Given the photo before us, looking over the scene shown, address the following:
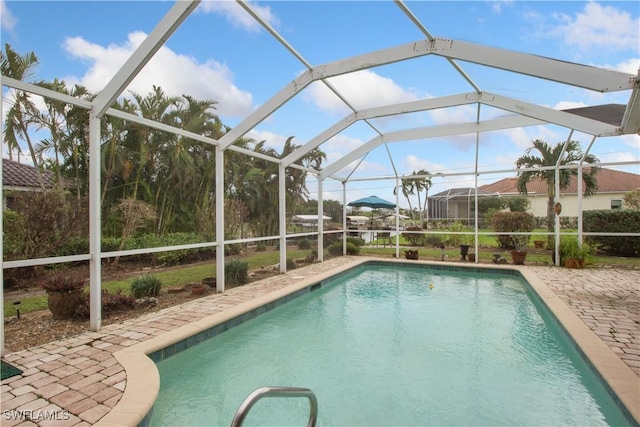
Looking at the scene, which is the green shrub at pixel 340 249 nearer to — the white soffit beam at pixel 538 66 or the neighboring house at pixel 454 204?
the neighboring house at pixel 454 204

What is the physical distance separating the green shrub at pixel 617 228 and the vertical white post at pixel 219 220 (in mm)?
11192

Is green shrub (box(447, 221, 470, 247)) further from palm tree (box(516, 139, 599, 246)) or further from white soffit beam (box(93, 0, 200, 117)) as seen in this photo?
white soffit beam (box(93, 0, 200, 117))

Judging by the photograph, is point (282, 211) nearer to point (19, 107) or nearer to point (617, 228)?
point (19, 107)

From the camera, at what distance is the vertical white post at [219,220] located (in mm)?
6609

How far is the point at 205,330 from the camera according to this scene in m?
4.64

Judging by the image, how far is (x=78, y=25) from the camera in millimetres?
5422

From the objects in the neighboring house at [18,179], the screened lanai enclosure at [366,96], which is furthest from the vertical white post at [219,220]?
the neighboring house at [18,179]

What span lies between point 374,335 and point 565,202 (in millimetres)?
9488

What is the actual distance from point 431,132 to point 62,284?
8.91 metres

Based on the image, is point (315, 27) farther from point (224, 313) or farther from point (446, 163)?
point (446, 163)

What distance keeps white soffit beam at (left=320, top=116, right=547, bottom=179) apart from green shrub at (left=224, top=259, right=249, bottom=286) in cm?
438

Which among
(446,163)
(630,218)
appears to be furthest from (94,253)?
(630,218)

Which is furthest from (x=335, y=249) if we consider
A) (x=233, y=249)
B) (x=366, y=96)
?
→ (x=366, y=96)

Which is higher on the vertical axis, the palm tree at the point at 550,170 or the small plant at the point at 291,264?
the palm tree at the point at 550,170
